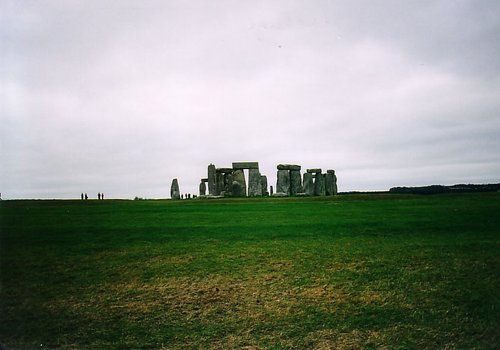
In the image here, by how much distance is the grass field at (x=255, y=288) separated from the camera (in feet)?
22.0

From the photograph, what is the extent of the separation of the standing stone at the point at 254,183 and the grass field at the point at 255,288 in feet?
71.0

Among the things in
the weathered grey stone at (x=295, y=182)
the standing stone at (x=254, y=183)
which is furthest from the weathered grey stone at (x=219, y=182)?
the weathered grey stone at (x=295, y=182)

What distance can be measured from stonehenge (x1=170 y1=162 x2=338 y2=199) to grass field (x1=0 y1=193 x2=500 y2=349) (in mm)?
21688

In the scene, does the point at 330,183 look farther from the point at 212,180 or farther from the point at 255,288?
the point at 255,288

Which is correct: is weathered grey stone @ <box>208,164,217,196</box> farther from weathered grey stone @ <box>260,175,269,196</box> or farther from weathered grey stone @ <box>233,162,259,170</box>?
weathered grey stone @ <box>260,175,269,196</box>

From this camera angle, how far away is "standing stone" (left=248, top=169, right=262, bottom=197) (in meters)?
36.4

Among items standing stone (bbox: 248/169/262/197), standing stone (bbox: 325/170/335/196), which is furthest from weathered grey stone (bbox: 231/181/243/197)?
standing stone (bbox: 325/170/335/196)

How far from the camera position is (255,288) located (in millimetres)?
8578

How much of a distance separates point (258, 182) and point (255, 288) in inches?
1103

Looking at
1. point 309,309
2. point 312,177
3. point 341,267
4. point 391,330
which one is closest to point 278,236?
point 341,267

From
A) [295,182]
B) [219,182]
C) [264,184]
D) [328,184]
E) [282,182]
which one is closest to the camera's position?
[282,182]

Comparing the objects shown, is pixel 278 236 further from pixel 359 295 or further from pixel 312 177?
pixel 312 177

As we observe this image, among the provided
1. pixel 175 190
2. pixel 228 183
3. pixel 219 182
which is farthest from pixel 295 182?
pixel 175 190

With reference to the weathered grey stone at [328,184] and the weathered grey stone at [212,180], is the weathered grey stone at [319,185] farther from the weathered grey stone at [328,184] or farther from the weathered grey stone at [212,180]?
the weathered grey stone at [212,180]
